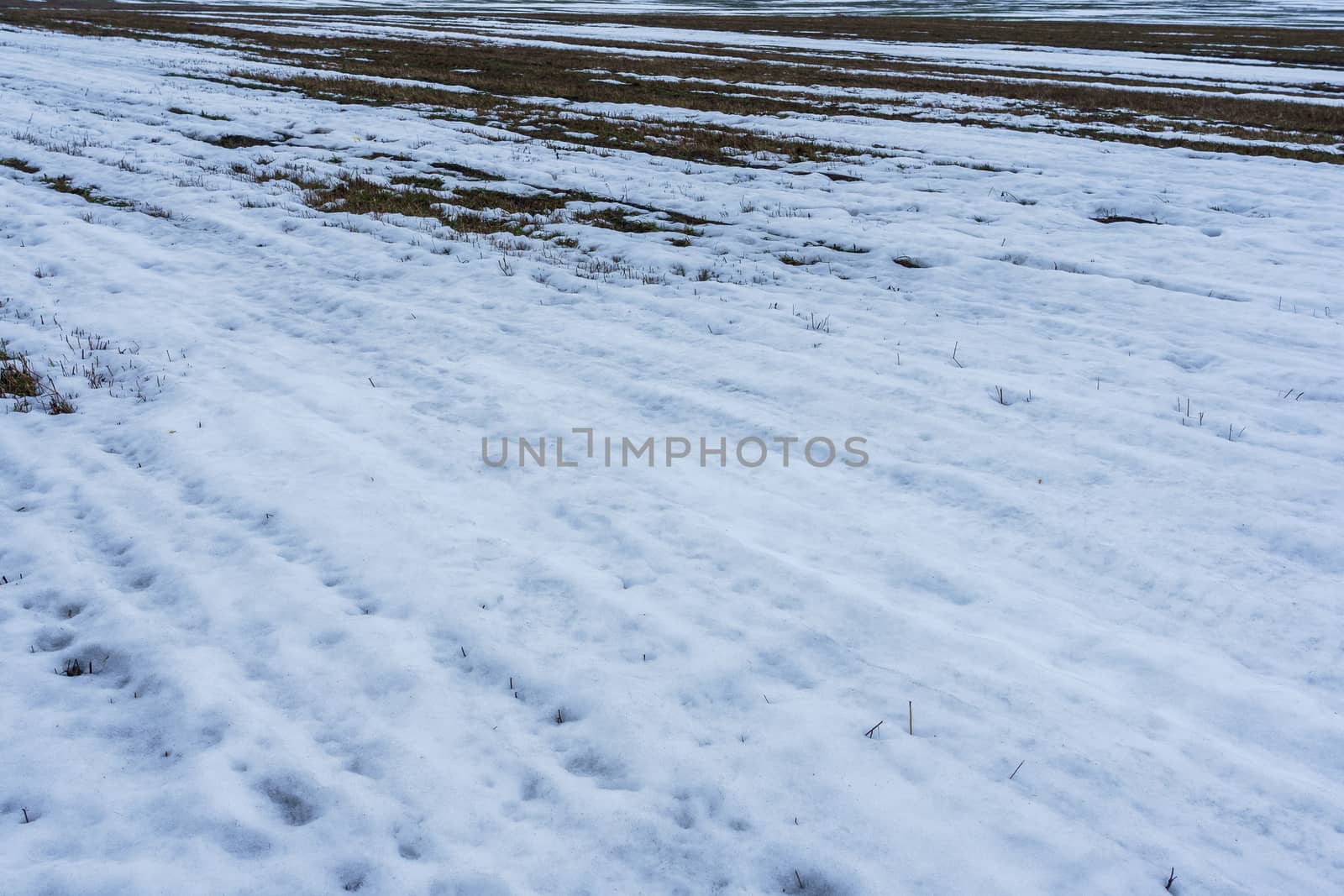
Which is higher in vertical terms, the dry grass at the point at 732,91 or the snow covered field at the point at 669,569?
the dry grass at the point at 732,91

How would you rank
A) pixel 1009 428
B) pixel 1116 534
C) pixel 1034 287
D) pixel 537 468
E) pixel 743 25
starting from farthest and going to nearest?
pixel 743 25 → pixel 1034 287 → pixel 1009 428 → pixel 537 468 → pixel 1116 534

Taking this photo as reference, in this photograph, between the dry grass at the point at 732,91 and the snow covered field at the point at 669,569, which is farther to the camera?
the dry grass at the point at 732,91

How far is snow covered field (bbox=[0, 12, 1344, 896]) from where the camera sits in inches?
129

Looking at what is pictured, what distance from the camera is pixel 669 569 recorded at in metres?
4.77

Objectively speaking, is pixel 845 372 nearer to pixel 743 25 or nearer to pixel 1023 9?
pixel 743 25

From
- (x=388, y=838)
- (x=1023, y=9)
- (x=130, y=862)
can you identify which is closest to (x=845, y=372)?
(x=388, y=838)

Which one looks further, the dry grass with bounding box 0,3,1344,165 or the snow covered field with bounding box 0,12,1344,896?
the dry grass with bounding box 0,3,1344,165

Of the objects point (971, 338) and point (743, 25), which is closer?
point (971, 338)

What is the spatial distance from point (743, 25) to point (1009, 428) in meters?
72.2

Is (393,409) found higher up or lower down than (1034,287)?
lower down

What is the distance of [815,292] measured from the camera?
29.9 feet

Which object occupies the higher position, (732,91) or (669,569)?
(732,91)

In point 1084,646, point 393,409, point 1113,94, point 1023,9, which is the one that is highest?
point 1023,9

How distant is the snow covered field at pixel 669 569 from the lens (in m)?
3.29
